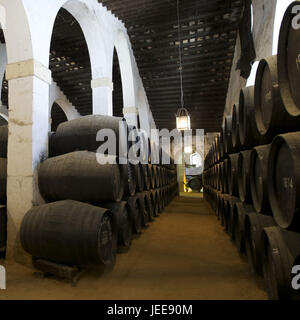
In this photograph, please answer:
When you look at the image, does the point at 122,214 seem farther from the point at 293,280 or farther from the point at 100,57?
the point at 100,57

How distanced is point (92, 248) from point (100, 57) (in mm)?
5315

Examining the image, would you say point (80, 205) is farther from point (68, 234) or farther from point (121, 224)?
point (121, 224)

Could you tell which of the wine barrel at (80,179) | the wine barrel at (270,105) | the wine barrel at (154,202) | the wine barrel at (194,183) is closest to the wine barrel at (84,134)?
the wine barrel at (80,179)

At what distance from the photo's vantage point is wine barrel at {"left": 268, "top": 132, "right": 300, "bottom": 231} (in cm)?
150

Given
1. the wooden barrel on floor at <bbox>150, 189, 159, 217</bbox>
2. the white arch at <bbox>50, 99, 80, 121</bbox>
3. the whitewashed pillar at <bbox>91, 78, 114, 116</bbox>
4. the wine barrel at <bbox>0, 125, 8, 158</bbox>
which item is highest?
the white arch at <bbox>50, 99, 80, 121</bbox>

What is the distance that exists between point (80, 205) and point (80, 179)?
17.6 inches

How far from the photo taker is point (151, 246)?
393 centimetres

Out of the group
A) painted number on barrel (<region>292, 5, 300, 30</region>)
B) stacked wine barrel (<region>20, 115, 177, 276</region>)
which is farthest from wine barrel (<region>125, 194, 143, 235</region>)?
painted number on barrel (<region>292, 5, 300, 30</region>)

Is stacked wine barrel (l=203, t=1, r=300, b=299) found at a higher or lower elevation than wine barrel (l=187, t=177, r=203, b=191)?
higher

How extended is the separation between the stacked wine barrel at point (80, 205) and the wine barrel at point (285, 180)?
6.05ft

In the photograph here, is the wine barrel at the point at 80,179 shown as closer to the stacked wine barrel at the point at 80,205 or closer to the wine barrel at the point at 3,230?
the stacked wine barrel at the point at 80,205

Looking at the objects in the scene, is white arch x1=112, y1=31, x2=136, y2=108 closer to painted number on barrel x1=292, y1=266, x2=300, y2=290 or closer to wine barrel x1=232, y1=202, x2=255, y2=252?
wine barrel x1=232, y1=202, x2=255, y2=252

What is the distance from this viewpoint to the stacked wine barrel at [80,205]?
2.54m

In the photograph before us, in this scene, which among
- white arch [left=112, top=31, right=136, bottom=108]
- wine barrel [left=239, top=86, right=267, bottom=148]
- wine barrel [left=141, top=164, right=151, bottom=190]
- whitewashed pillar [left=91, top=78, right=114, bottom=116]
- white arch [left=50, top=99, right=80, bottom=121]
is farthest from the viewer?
white arch [left=50, top=99, right=80, bottom=121]
